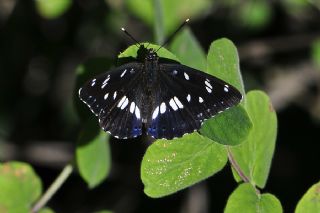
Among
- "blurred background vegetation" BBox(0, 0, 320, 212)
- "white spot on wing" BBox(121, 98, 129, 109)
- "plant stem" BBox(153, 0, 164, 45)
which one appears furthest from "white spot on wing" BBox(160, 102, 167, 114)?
"blurred background vegetation" BBox(0, 0, 320, 212)

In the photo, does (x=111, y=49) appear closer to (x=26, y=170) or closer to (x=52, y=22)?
(x=52, y=22)

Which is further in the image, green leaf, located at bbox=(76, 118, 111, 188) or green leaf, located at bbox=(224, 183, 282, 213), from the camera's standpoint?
green leaf, located at bbox=(76, 118, 111, 188)

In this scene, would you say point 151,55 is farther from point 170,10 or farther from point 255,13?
point 255,13

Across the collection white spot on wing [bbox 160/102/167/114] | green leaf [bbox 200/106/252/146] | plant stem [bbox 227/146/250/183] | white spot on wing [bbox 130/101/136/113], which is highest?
green leaf [bbox 200/106/252/146]

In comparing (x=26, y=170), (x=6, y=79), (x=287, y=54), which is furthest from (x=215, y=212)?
(x=26, y=170)

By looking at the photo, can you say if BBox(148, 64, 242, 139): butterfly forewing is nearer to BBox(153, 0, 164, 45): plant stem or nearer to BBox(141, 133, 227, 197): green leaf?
BBox(141, 133, 227, 197): green leaf

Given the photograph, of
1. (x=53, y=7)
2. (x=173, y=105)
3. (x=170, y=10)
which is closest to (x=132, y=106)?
(x=173, y=105)

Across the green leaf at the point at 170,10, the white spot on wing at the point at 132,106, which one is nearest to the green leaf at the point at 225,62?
the white spot on wing at the point at 132,106
